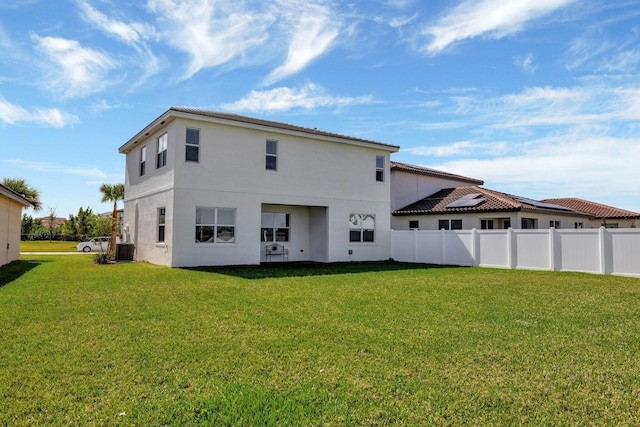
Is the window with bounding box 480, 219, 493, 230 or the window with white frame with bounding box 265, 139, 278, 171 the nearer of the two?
the window with white frame with bounding box 265, 139, 278, 171

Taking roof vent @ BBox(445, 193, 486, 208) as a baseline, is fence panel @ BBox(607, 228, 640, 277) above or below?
below

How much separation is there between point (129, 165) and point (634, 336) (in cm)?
2189

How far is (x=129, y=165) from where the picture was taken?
69.5 feet

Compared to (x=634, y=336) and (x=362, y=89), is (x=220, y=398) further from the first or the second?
(x=362, y=89)

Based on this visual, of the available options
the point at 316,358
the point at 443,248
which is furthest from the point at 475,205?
the point at 316,358

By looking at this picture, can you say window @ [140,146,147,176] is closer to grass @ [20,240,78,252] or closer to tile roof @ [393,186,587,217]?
tile roof @ [393,186,587,217]

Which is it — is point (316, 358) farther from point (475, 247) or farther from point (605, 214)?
point (605, 214)

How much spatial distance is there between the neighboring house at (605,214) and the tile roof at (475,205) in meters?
5.25

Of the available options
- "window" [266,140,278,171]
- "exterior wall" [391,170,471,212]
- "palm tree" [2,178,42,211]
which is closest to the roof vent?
"exterior wall" [391,170,471,212]

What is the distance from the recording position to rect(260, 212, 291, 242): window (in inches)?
729

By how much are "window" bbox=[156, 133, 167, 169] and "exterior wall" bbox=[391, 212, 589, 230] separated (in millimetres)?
14802

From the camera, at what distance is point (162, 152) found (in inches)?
660

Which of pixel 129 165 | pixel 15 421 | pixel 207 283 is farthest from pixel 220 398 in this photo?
pixel 129 165

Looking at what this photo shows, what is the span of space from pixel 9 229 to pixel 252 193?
1070cm
